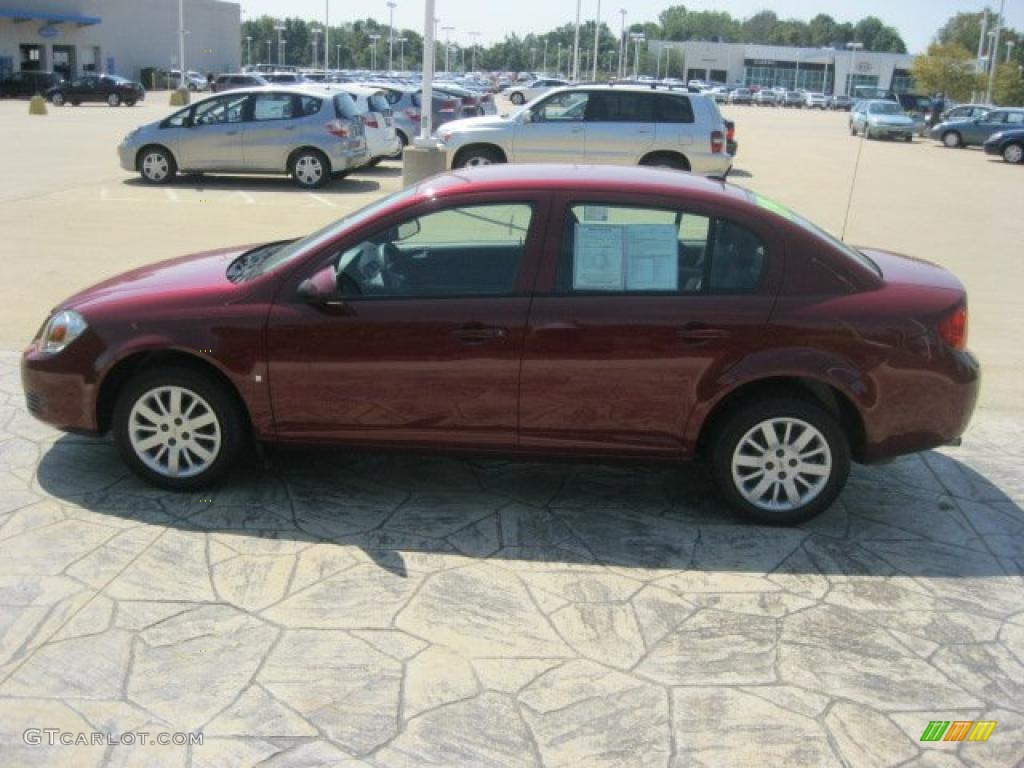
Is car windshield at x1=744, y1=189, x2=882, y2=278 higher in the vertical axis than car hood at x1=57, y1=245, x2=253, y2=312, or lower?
higher

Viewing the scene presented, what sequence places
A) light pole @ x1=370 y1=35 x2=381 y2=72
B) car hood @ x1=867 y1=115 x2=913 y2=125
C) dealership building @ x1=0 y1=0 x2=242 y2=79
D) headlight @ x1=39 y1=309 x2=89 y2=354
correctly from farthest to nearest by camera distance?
light pole @ x1=370 y1=35 x2=381 y2=72, dealership building @ x1=0 y1=0 x2=242 y2=79, car hood @ x1=867 y1=115 x2=913 y2=125, headlight @ x1=39 y1=309 x2=89 y2=354

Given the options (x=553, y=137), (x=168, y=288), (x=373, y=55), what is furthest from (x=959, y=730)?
(x=373, y=55)

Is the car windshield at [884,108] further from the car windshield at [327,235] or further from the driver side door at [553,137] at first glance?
the car windshield at [327,235]

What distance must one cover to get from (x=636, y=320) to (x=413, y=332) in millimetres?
1012

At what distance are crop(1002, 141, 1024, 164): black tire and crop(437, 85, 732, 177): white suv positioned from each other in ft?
57.5

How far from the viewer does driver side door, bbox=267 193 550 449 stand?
4.90 metres

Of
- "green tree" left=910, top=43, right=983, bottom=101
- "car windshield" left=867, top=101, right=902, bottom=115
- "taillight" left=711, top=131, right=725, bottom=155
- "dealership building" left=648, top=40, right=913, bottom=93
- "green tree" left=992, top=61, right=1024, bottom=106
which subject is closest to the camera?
"taillight" left=711, top=131, right=725, bottom=155

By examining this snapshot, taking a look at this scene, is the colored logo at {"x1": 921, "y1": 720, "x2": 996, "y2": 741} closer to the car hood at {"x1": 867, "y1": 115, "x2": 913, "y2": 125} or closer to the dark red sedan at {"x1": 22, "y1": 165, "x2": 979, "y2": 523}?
the dark red sedan at {"x1": 22, "y1": 165, "x2": 979, "y2": 523}

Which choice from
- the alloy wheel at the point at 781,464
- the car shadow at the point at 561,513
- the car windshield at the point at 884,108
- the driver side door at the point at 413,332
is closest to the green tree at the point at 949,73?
the car windshield at the point at 884,108

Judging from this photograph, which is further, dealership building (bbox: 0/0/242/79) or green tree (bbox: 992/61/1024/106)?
dealership building (bbox: 0/0/242/79)

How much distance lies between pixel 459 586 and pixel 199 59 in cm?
8444

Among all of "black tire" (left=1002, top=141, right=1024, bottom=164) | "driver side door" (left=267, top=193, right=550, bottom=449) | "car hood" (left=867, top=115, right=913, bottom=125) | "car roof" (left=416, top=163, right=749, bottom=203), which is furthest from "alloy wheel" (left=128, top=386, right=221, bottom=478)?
"car hood" (left=867, top=115, right=913, bottom=125)

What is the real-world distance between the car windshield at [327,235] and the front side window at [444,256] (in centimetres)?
13

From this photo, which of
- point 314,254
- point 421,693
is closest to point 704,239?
point 314,254
